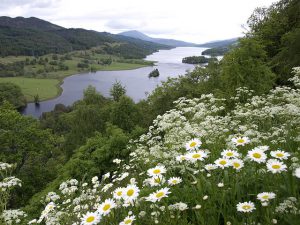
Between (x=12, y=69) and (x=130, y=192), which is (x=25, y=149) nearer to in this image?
(x=130, y=192)

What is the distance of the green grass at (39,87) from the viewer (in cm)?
12123

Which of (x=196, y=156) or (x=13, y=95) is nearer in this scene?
(x=196, y=156)

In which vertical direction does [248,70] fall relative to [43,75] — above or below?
above

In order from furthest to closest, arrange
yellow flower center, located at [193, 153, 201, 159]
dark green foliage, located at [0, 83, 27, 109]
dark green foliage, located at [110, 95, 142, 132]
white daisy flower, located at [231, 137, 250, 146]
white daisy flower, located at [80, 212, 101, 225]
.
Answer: dark green foliage, located at [0, 83, 27, 109]
dark green foliage, located at [110, 95, 142, 132]
white daisy flower, located at [231, 137, 250, 146]
yellow flower center, located at [193, 153, 201, 159]
white daisy flower, located at [80, 212, 101, 225]

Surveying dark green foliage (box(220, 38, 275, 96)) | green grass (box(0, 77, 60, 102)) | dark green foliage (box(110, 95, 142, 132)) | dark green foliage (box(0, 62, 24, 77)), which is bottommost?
green grass (box(0, 77, 60, 102))

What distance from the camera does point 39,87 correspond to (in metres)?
134

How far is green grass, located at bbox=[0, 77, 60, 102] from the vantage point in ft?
398

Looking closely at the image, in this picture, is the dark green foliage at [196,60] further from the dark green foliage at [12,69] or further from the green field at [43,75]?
the dark green foliage at [12,69]

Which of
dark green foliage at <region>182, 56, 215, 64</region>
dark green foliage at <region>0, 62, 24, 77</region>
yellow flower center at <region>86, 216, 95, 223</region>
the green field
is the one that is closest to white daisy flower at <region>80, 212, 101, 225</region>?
yellow flower center at <region>86, 216, 95, 223</region>

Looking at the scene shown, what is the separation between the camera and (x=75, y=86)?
13475 cm

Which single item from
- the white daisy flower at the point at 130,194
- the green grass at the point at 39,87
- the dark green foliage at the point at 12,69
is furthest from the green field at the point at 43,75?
the white daisy flower at the point at 130,194

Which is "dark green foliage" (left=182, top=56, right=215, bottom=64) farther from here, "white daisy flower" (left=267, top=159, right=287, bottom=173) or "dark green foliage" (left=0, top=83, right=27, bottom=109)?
"white daisy flower" (left=267, top=159, right=287, bottom=173)

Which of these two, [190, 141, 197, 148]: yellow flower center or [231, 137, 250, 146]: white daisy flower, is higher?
[231, 137, 250, 146]: white daisy flower

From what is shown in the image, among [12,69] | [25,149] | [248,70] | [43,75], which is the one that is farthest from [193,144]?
[12,69]
